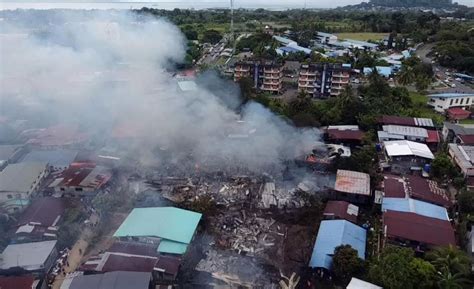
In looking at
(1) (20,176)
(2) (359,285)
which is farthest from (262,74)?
(2) (359,285)

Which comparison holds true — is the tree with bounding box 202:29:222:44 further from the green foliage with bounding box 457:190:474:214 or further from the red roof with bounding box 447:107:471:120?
the green foliage with bounding box 457:190:474:214

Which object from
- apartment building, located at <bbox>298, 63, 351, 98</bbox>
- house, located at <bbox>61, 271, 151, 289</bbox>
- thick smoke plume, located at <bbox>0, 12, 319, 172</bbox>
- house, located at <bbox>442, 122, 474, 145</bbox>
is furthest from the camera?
apartment building, located at <bbox>298, 63, 351, 98</bbox>

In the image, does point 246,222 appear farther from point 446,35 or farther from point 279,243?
point 446,35

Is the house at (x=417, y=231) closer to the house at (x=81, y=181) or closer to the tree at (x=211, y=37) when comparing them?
the house at (x=81, y=181)

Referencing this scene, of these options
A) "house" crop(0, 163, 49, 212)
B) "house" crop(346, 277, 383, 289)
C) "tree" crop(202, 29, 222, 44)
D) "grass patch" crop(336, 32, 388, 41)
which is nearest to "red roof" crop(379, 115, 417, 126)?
"house" crop(346, 277, 383, 289)

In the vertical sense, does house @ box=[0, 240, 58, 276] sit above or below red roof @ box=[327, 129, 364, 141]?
above

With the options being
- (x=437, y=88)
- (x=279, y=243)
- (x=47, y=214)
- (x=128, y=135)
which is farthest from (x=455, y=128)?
(x=47, y=214)

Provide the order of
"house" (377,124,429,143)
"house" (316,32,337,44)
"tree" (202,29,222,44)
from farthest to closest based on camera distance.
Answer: "house" (316,32,337,44), "tree" (202,29,222,44), "house" (377,124,429,143)
